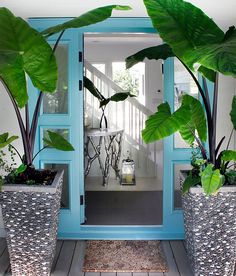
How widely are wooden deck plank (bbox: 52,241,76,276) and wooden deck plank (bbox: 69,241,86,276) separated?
0.03 m

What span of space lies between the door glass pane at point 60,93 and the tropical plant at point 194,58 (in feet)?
2.43

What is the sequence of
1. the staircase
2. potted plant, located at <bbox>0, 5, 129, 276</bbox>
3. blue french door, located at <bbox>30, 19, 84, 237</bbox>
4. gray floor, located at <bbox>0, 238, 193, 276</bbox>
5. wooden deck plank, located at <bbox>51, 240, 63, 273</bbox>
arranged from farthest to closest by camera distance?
the staircase < blue french door, located at <bbox>30, 19, 84, 237</bbox> < wooden deck plank, located at <bbox>51, 240, 63, 273</bbox> < gray floor, located at <bbox>0, 238, 193, 276</bbox> < potted plant, located at <bbox>0, 5, 129, 276</bbox>

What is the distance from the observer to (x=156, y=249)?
3480 millimetres

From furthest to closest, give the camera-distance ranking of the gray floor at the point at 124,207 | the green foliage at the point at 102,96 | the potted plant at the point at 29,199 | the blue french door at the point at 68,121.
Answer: the green foliage at the point at 102,96 < the gray floor at the point at 124,207 < the blue french door at the point at 68,121 < the potted plant at the point at 29,199

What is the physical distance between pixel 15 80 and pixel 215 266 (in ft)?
6.43

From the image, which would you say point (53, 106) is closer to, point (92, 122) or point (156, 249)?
point (156, 249)

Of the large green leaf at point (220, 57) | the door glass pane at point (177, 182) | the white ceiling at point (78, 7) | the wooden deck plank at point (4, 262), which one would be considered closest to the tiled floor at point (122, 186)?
the door glass pane at point (177, 182)

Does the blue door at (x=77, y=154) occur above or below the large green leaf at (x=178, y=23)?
below

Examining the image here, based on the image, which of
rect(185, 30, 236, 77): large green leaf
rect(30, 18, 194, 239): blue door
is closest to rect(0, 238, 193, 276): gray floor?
rect(30, 18, 194, 239): blue door

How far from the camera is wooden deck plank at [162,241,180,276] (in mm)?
3051

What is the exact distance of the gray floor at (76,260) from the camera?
3.05 metres

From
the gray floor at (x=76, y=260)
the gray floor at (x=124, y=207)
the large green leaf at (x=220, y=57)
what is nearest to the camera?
the large green leaf at (x=220, y=57)

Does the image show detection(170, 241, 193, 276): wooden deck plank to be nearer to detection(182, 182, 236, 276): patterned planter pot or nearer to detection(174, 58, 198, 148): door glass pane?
detection(182, 182, 236, 276): patterned planter pot

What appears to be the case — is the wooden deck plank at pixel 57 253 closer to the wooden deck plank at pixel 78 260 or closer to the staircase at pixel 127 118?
the wooden deck plank at pixel 78 260
